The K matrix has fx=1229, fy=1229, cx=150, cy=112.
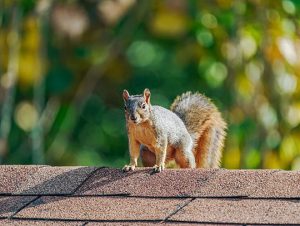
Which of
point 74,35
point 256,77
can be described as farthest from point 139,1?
point 256,77

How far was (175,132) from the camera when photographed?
5547mm

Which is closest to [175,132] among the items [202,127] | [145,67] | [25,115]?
[202,127]

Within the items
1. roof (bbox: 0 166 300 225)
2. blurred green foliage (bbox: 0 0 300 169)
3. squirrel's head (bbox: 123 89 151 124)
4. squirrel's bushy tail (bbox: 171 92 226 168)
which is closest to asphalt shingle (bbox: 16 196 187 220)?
roof (bbox: 0 166 300 225)

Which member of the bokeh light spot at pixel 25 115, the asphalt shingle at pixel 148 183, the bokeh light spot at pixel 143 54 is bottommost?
the bokeh light spot at pixel 25 115

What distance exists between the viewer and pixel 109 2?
31.3ft

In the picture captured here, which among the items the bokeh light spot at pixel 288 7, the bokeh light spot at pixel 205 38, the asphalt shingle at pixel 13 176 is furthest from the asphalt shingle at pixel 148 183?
the bokeh light spot at pixel 205 38

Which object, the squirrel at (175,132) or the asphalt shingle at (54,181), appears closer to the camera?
the asphalt shingle at (54,181)

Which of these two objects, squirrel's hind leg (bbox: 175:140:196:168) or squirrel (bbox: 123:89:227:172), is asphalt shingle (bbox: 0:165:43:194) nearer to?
squirrel (bbox: 123:89:227:172)

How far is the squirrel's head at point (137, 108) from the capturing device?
5191 mm

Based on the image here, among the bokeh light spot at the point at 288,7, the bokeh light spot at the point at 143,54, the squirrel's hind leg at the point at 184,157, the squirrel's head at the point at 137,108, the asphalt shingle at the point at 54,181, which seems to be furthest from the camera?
the bokeh light spot at the point at 143,54

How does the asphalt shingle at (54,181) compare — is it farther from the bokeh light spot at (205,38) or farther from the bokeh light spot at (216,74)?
the bokeh light spot at (216,74)

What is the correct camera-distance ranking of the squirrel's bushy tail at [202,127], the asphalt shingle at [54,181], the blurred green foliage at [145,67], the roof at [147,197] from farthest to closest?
the blurred green foliage at [145,67] → the squirrel's bushy tail at [202,127] → the asphalt shingle at [54,181] → the roof at [147,197]

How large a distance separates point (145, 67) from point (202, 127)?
6.06 m

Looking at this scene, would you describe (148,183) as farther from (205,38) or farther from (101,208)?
(205,38)
